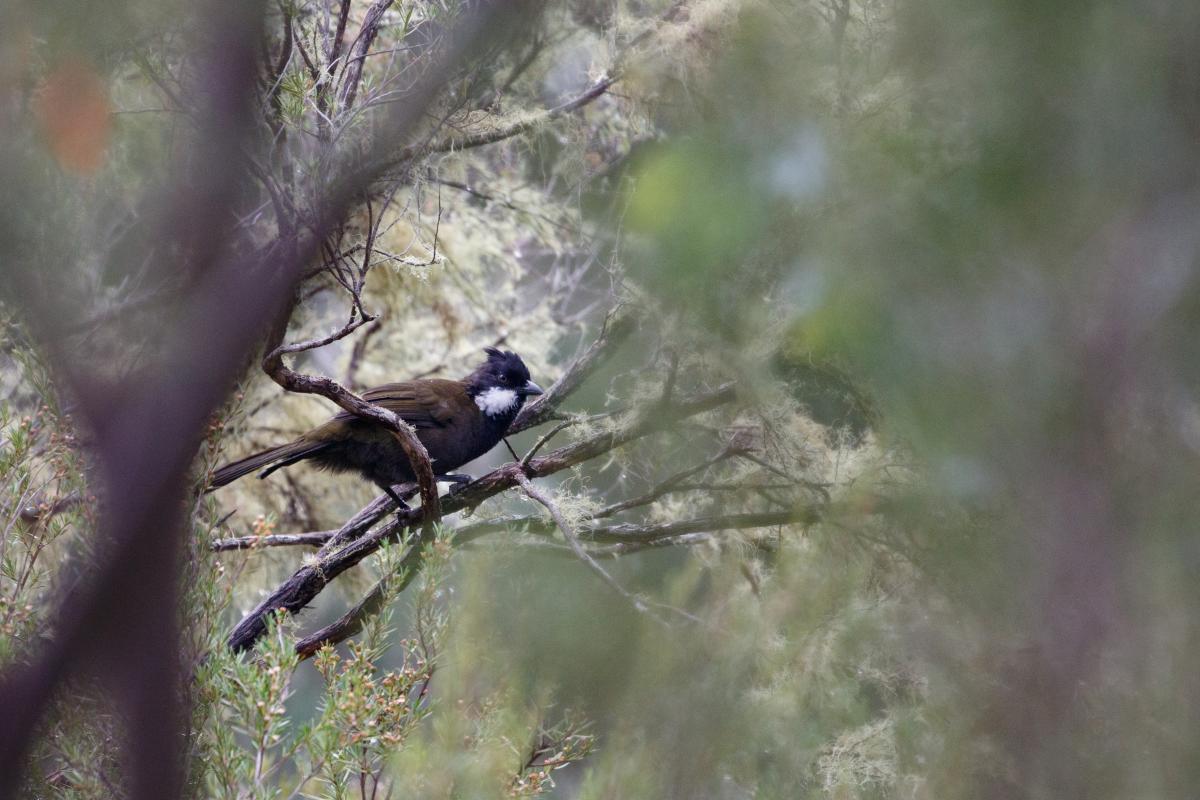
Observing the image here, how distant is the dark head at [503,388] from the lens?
505 cm

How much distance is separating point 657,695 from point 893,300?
110cm

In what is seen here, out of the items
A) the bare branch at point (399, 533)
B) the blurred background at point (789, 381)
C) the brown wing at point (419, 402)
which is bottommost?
the blurred background at point (789, 381)

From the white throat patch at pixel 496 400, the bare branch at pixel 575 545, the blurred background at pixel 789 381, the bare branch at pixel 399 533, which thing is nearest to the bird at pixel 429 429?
→ the white throat patch at pixel 496 400

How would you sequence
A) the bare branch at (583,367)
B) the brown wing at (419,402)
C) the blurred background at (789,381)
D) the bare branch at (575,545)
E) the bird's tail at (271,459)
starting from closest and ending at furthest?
the blurred background at (789,381)
the bare branch at (575,545)
the bare branch at (583,367)
the bird's tail at (271,459)
the brown wing at (419,402)

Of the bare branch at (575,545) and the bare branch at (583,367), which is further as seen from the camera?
the bare branch at (583,367)

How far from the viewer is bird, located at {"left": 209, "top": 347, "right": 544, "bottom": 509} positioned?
4.53 m

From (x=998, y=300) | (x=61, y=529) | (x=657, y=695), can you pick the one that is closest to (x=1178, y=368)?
(x=998, y=300)

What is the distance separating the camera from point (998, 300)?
5.63 ft

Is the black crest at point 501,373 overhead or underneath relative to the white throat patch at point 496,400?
overhead

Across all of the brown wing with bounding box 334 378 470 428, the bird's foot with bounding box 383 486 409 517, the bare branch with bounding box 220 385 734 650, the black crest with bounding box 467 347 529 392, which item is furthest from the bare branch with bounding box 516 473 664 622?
the black crest with bounding box 467 347 529 392

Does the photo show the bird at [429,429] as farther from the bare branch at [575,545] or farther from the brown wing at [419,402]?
the bare branch at [575,545]

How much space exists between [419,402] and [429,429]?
5.7 inches

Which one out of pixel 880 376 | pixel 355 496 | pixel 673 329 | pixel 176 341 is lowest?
pixel 176 341

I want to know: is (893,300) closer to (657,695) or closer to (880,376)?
(880,376)
